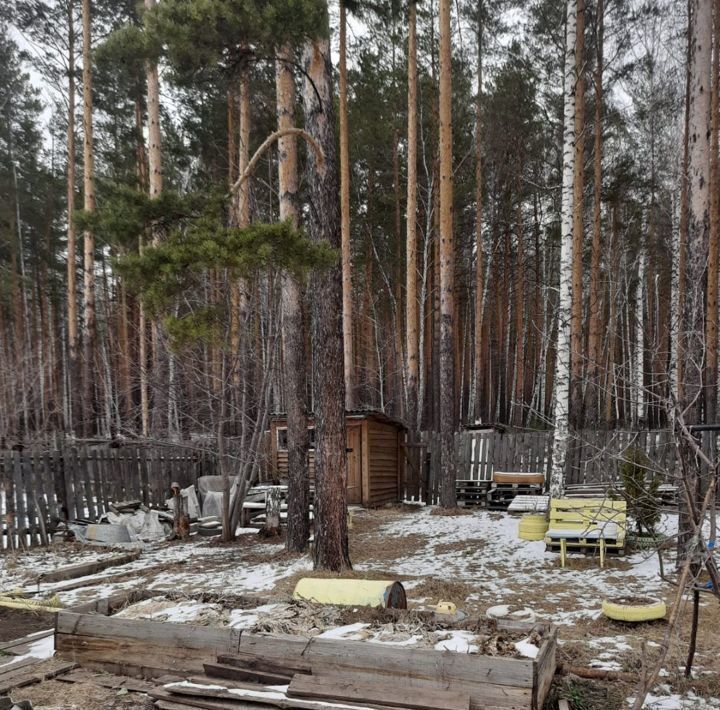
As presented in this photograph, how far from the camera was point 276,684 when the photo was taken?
3.97 m

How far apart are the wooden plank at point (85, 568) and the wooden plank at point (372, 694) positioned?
4835mm

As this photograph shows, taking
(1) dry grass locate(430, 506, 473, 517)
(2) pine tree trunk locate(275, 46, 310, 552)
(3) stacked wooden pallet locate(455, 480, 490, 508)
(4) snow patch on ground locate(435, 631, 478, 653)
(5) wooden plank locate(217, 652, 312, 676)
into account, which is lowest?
(1) dry grass locate(430, 506, 473, 517)

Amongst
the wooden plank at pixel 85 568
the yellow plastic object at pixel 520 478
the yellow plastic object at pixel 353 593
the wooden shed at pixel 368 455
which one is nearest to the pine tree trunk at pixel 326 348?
the yellow plastic object at pixel 353 593

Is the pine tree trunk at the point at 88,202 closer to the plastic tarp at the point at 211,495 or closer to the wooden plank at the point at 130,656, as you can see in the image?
the plastic tarp at the point at 211,495

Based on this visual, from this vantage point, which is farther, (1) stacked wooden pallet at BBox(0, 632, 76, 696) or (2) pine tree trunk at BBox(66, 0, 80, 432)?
(2) pine tree trunk at BBox(66, 0, 80, 432)

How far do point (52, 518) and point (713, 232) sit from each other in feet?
50.7

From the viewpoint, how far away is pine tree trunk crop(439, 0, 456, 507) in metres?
12.1

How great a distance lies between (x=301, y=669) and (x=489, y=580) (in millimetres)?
3915

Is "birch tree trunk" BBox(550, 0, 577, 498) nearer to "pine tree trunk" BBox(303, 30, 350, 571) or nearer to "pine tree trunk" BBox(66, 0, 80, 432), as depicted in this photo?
"pine tree trunk" BBox(303, 30, 350, 571)

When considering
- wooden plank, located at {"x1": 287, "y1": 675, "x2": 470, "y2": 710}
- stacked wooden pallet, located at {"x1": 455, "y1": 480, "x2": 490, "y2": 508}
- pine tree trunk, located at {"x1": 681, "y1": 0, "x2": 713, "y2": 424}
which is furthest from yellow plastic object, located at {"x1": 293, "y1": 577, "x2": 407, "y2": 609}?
stacked wooden pallet, located at {"x1": 455, "y1": 480, "x2": 490, "y2": 508}

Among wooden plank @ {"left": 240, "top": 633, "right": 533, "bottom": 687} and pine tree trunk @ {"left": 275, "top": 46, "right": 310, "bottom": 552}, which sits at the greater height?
pine tree trunk @ {"left": 275, "top": 46, "right": 310, "bottom": 552}

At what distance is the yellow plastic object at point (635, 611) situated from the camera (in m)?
5.27

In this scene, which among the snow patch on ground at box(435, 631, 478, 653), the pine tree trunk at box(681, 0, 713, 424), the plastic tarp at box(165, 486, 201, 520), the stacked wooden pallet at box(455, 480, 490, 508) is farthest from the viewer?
the stacked wooden pallet at box(455, 480, 490, 508)

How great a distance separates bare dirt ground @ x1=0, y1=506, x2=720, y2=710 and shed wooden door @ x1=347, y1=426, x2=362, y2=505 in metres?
2.50
